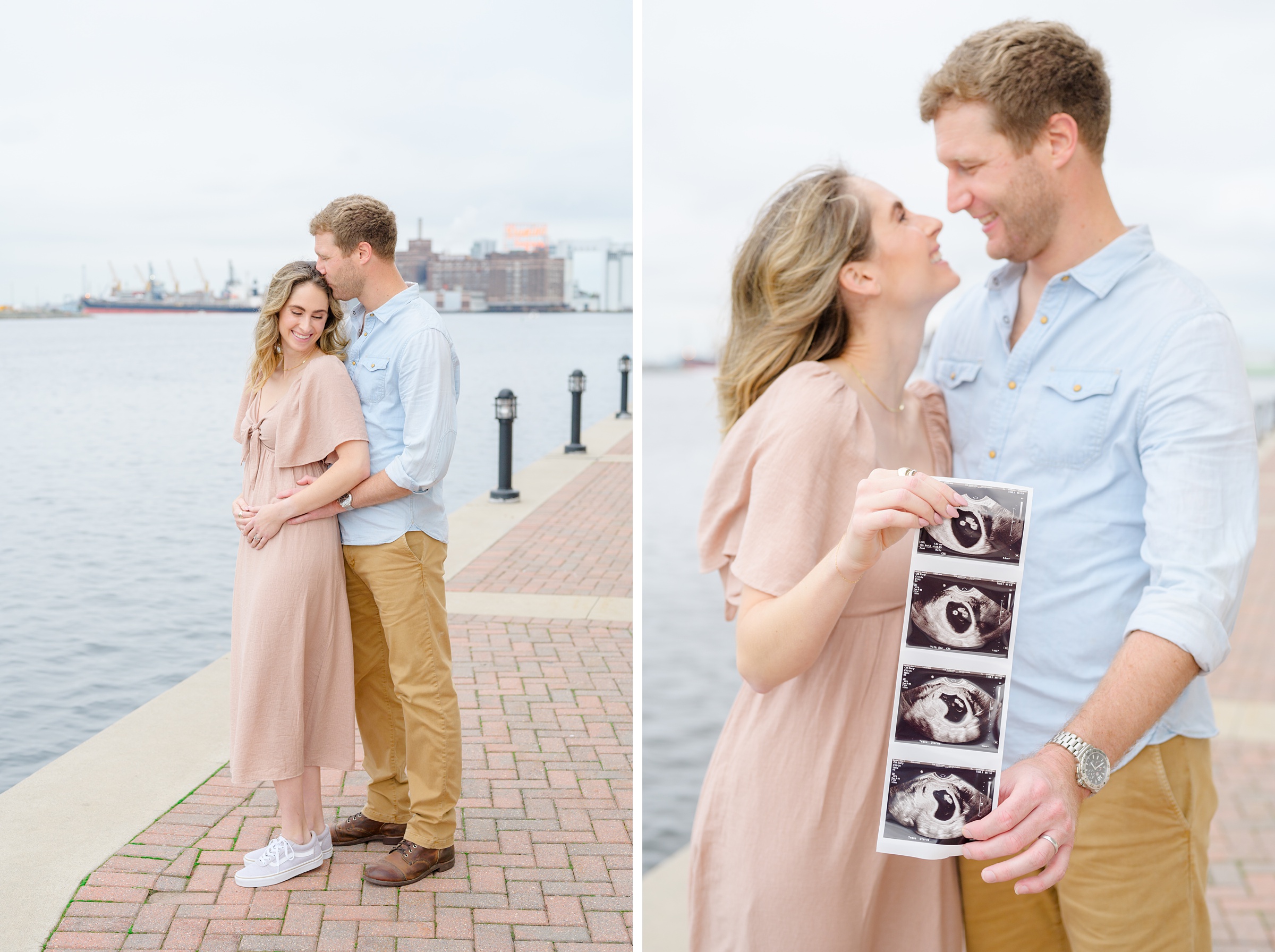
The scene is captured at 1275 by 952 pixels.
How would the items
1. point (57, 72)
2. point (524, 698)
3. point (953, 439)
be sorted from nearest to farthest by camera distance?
point (953, 439)
point (524, 698)
point (57, 72)

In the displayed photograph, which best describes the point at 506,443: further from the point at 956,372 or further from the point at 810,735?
the point at 810,735

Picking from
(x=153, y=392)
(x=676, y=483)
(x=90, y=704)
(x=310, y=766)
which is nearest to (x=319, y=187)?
(x=153, y=392)

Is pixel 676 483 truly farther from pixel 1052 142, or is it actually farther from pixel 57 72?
pixel 57 72

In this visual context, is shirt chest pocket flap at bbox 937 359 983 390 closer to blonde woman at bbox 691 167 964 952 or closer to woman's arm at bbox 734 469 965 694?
blonde woman at bbox 691 167 964 952

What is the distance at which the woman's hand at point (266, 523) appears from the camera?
3018mm

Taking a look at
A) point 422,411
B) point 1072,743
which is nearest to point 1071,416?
point 1072,743

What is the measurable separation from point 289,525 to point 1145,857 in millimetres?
2298

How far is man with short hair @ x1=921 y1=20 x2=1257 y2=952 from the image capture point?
4.83ft

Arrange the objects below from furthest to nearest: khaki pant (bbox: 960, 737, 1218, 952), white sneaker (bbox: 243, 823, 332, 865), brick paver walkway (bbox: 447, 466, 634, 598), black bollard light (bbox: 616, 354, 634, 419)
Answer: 1. black bollard light (bbox: 616, 354, 634, 419)
2. brick paver walkway (bbox: 447, 466, 634, 598)
3. white sneaker (bbox: 243, 823, 332, 865)
4. khaki pant (bbox: 960, 737, 1218, 952)

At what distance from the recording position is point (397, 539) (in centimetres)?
313

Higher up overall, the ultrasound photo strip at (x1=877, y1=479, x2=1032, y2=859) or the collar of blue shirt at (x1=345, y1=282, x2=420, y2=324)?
the collar of blue shirt at (x1=345, y1=282, x2=420, y2=324)

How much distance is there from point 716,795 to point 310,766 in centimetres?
200

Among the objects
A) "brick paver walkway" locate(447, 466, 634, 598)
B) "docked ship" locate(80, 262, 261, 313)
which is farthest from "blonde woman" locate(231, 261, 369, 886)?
"docked ship" locate(80, 262, 261, 313)

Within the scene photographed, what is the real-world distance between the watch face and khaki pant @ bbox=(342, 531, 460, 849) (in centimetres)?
213
